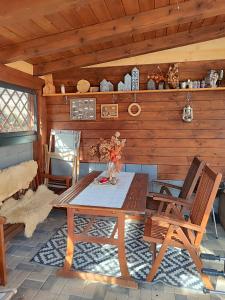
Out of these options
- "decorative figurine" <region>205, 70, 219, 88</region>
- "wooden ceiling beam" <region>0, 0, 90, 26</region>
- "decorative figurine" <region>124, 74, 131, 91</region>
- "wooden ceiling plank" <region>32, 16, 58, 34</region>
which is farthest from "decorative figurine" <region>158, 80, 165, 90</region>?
"wooden ceiling beam" <region>0, 0, 90, 26</region>

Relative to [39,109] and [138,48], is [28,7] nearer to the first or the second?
[138,48]

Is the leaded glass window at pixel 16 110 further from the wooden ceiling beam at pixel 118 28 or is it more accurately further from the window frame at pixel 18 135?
the wooden ceiling beam at pixel 118 28

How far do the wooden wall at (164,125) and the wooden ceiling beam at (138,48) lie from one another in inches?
11.3

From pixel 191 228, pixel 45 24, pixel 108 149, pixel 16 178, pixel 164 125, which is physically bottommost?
pixel 191 228

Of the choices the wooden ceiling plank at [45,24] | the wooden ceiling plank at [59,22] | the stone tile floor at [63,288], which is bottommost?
the stone tile floor at [63,288]

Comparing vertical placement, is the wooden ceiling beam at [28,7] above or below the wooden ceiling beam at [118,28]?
below

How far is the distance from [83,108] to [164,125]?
3.85ft

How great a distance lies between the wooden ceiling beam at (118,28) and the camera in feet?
7.06

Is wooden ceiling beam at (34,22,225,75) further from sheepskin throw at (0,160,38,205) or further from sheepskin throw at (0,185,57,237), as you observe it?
sheepskin throw at (0,185,57,237)

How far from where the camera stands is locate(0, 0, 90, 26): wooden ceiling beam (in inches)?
62.5

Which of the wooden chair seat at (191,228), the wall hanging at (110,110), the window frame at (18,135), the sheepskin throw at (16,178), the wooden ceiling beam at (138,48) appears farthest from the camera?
the wall hanging at (110,110)

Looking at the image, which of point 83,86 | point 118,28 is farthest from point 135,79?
point 118,28

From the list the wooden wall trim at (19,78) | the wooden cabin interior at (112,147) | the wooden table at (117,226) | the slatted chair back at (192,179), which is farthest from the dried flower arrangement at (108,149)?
the wooden wall trim at (19,78)

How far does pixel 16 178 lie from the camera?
111 inches
